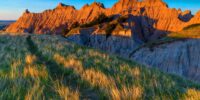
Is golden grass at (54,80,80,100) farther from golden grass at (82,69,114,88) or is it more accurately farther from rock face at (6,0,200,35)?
rock face at (6,0,200,35)

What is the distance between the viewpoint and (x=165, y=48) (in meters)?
62.2

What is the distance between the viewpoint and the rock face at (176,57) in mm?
57125

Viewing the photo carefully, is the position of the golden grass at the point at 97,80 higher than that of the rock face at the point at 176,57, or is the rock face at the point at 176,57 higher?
the golden grass at the point at 97,80

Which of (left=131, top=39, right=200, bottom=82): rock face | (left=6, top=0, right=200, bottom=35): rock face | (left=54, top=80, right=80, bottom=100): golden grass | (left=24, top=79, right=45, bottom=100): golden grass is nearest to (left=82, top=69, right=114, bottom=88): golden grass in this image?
(left=54, top=80, right=80, bottom=100): golden grass

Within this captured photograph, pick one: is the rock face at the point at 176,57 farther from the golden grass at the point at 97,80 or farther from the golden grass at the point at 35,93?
the golden grass at the point at 35,93

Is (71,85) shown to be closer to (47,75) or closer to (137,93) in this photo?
(47,75)

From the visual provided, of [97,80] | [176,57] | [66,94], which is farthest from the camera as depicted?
[176,57]

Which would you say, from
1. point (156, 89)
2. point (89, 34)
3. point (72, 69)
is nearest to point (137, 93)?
point (156, 89)

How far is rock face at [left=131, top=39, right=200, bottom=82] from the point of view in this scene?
57125mm

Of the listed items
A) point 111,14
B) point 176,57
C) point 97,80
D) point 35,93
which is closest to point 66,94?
point 35,93

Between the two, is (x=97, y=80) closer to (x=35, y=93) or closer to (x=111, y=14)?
(x=35, y=93)

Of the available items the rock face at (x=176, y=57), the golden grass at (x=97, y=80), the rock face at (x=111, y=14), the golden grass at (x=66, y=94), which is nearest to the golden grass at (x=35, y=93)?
the golden grass at (x=66, y=94)

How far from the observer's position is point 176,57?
5916cm

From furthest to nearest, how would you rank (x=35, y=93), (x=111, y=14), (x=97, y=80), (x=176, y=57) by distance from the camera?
1. (x=111, y=14)
2. (x=176, y=57)
3. (x=97, y=80)
4. (x=35, y=93)
